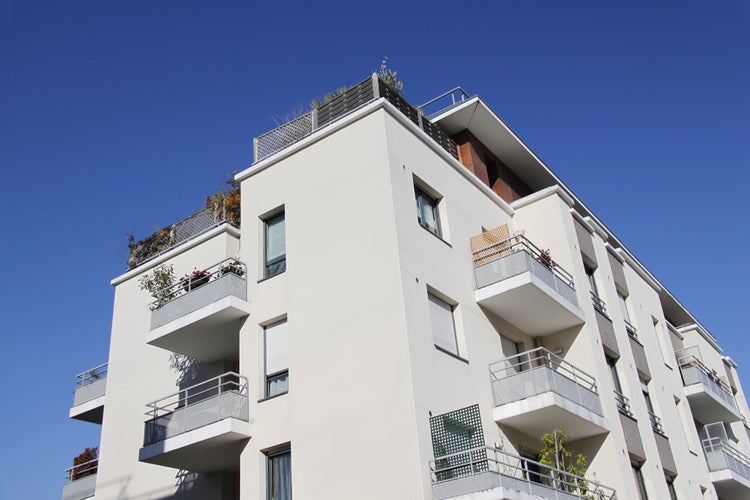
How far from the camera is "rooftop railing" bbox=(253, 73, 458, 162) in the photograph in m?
21.2

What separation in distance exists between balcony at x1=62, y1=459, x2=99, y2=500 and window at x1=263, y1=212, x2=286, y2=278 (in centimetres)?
868

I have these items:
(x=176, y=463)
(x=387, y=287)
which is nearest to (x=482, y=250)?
(x=387, y=287)

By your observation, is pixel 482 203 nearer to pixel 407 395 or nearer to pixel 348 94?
pixel 348 94

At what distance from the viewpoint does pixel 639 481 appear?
2195cm

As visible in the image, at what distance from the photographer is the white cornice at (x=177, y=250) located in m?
23.7

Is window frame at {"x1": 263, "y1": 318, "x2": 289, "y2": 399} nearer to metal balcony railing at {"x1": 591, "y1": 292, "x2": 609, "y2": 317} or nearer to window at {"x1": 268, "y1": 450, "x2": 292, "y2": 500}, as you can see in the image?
window at {"x1": 268, "y1": 450, "x2": 292, "y2": 500}

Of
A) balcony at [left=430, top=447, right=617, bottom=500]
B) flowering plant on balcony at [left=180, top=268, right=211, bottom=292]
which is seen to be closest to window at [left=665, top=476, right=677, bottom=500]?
balcony at [left=430, top=447, right=617, bottom=500]

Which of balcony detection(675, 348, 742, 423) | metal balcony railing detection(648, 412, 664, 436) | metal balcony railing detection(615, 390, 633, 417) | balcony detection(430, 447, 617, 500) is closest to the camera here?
balcony detection(430, 447, 617, 500)

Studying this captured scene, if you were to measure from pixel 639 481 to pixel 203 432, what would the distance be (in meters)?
11.8

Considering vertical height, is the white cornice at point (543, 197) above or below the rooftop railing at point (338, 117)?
below

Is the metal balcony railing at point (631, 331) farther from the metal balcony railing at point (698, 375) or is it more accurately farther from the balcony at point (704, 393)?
the metal balcony railing at point (698, 375)

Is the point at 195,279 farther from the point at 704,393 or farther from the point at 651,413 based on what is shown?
the point at 704,393

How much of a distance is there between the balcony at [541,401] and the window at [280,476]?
4.95m

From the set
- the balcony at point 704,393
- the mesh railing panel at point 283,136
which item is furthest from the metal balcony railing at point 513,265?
the balcony at point 704,393
